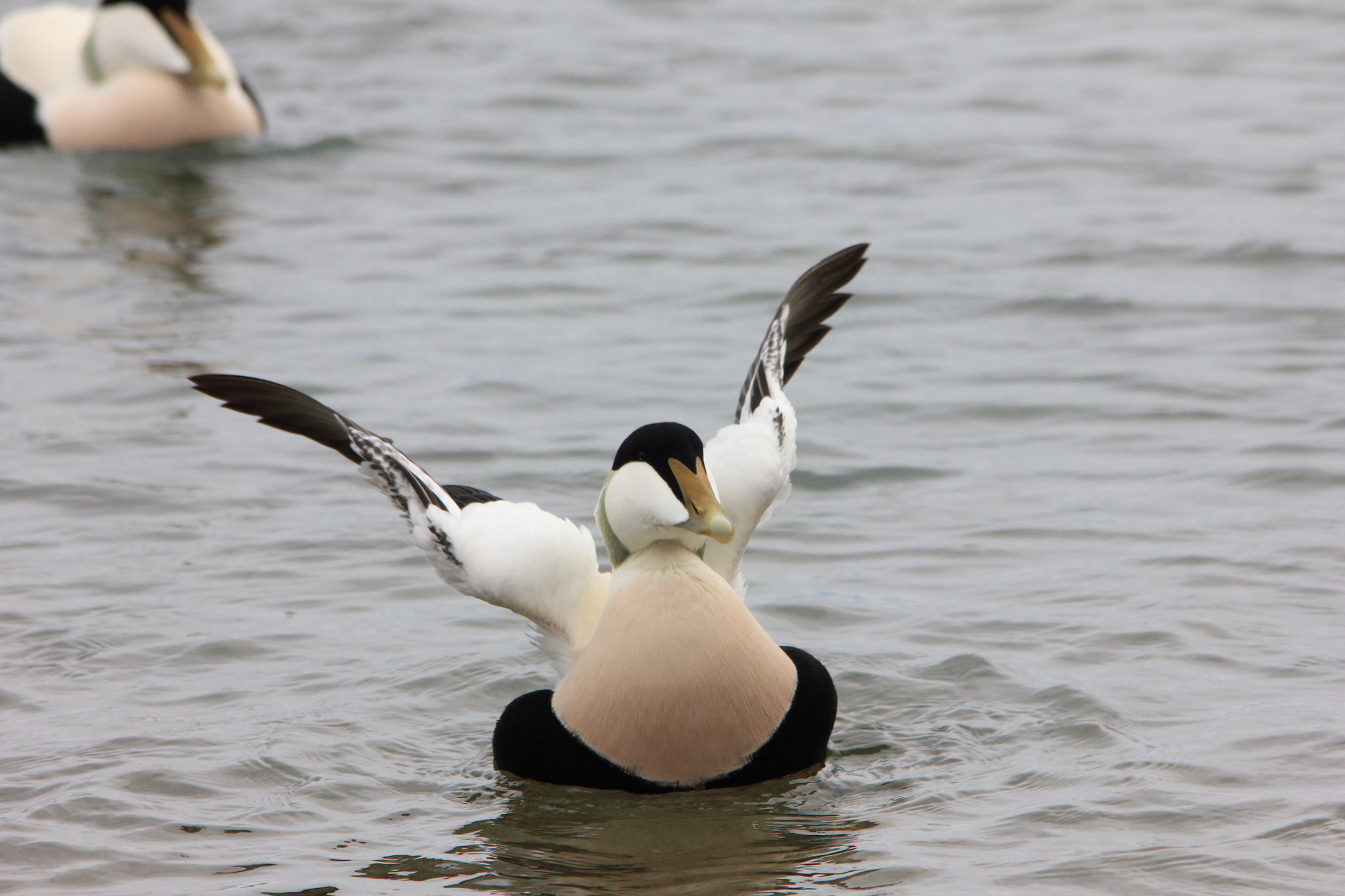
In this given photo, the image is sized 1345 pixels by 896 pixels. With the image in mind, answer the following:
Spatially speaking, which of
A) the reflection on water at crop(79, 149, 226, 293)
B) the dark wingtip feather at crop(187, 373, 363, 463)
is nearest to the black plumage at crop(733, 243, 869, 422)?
the dark wingtip feather at crop(187, 373, 363, 463)

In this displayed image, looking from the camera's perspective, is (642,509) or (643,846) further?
(642,509)

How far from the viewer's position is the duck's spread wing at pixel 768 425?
173 inches

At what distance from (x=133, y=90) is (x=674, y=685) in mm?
8528

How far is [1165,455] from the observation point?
670 centimetres

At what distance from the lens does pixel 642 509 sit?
4.09 m

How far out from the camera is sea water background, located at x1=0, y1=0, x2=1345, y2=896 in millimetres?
4117

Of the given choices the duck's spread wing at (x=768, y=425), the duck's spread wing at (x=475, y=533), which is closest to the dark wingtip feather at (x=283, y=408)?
the duck's spread wing at (x=475, y=533)

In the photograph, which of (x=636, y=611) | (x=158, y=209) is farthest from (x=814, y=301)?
(x=158, y=209)

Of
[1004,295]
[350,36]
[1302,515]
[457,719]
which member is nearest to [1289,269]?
[1004,295]

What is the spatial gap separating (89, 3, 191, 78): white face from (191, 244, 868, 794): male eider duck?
25.0 feet

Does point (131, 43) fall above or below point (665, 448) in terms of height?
above

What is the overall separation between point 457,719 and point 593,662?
817 millimetres

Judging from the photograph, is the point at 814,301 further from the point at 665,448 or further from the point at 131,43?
the point at 131,43

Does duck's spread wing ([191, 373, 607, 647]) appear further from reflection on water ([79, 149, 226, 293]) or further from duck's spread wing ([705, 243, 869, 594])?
Answer: reflection on water ([79, 149, 226, 293])
